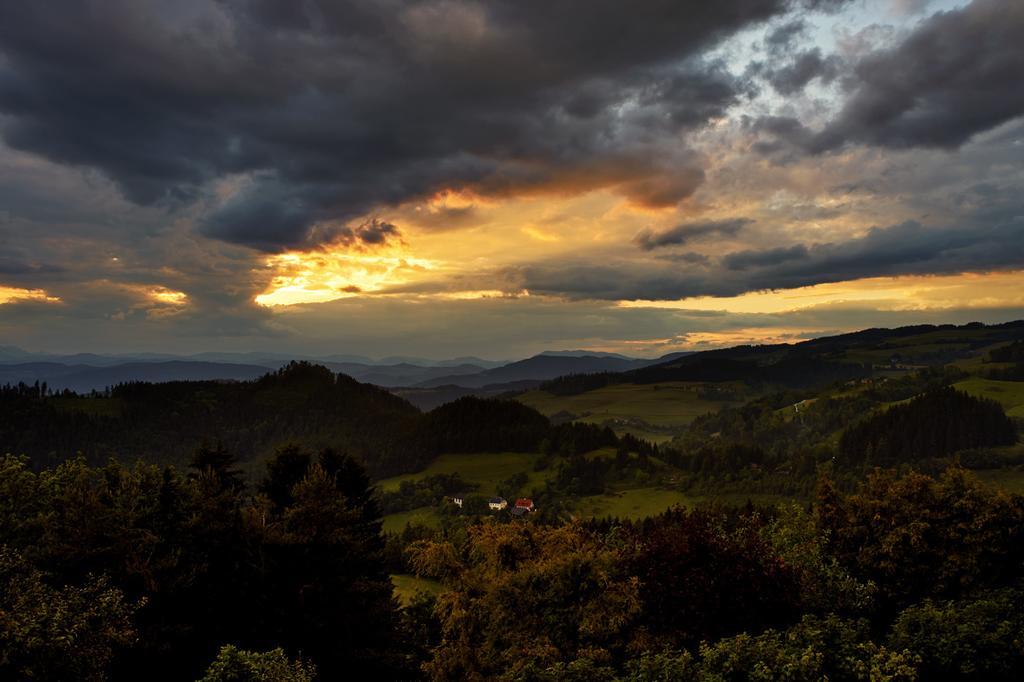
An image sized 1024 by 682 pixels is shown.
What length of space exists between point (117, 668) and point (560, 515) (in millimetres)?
175948

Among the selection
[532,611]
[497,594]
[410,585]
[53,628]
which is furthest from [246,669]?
[410,585]

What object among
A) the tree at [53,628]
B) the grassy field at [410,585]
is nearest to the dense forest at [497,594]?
the tree at [53,628]

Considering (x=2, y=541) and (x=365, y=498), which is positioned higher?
(x=2, y=541)

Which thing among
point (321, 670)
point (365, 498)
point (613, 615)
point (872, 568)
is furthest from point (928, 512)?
point (365, 498)

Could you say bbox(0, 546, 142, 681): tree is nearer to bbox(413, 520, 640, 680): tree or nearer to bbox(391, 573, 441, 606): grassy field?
bbox(413, 520, 640, 680): tree

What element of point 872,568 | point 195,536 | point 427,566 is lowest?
point 872,568

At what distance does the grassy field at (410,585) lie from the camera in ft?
297

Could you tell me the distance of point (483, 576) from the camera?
3434 cm

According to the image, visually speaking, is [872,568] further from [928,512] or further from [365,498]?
[365,498]

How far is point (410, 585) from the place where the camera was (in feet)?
319

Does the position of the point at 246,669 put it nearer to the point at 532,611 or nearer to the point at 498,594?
the point at 498,594

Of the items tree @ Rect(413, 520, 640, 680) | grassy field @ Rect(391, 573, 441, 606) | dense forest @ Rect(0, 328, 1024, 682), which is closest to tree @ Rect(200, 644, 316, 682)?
dense forest @ Rect(0, 328, 1024, 682)

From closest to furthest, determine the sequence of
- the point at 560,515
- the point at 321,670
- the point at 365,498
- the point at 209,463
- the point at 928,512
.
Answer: the point at 321,670 < the point at 928,512 < the point at 209,463 < the point at 365,498 < the point at 560,515

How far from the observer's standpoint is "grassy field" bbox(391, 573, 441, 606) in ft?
297
